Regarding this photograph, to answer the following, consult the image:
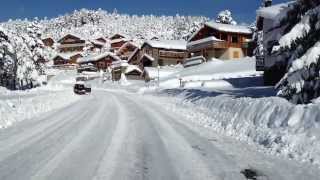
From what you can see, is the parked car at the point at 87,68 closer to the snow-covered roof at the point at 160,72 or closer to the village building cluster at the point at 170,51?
the village building cluster at the point at 170,51

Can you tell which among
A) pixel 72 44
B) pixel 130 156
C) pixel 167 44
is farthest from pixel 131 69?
pixel 130 156

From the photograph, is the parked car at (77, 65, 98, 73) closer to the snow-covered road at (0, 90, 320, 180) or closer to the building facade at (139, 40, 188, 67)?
the building facade at (139, 40, 188, 67)

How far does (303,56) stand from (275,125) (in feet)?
7.75

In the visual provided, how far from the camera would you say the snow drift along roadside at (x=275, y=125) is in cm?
1123

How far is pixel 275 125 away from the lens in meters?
14.0

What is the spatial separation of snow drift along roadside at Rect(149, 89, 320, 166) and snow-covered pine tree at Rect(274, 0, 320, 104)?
0.56 metres

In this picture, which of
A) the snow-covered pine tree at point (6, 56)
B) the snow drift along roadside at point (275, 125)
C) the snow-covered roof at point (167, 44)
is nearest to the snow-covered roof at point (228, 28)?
the snow-covered roof at point (167, 44)

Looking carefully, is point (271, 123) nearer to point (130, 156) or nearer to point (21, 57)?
point (130, 156)

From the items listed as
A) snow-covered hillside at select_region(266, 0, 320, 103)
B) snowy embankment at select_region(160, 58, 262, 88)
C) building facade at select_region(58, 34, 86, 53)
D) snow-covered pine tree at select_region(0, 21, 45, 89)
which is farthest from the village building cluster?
snow-covered hillside at select_region(266, 0, 320, 103)

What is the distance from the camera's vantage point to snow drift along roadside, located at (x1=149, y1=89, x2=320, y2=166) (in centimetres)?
1123

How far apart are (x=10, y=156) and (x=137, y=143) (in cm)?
350

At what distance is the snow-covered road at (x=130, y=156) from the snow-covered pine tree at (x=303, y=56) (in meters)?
2.91

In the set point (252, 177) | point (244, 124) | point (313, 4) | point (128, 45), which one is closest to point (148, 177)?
point (252, 177)

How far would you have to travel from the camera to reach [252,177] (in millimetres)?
8906
